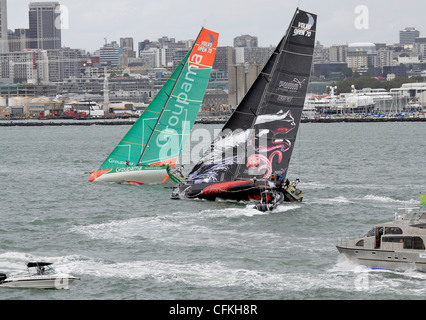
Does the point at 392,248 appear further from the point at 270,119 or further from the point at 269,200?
the point at 270,119

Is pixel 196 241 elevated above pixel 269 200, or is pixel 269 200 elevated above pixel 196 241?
pixel 269 200

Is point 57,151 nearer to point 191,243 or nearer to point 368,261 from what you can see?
point 191,243

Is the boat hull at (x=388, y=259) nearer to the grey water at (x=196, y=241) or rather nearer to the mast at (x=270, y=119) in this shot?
the grey water at (x=196, y=241)

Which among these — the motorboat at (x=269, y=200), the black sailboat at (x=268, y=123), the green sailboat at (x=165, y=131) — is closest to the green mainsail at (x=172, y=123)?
the green sailboat at (x=165, y=131)

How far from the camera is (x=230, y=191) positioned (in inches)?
1215

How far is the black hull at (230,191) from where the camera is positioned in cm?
3055

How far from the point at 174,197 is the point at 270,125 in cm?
433

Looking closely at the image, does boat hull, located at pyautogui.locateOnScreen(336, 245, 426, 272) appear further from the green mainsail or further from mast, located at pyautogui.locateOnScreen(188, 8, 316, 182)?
the green mainsail

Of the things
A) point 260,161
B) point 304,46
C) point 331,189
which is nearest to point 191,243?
point 260,161

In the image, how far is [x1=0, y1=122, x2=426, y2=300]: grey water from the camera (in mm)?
19406

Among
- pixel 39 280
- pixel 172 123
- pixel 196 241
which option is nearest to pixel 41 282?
pixel 39 280

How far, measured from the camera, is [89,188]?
1507 inches

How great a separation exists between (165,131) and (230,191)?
8.24 metres

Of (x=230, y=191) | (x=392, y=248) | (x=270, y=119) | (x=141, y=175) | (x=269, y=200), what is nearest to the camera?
(x=392, y=248)
